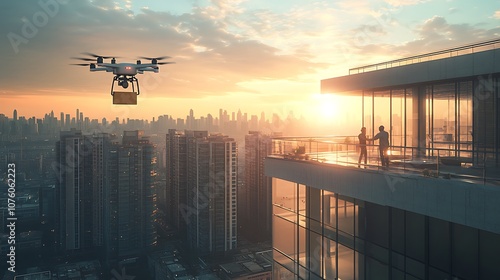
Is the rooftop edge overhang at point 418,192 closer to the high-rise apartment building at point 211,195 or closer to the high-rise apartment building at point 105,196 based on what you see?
the high-rise apartment building at point 211,195

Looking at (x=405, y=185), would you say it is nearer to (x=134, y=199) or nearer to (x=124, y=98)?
(x=124, y=98)

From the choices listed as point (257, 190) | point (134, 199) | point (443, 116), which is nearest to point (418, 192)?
point (443, 116)

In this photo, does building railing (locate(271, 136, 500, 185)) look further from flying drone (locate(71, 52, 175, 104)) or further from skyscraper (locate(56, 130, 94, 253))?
skyscraper (locate(56, 130, 94, 253))

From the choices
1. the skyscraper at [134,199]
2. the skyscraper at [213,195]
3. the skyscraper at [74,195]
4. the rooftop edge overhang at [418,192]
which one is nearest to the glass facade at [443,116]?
the rooftop edge overhang at [418,192]

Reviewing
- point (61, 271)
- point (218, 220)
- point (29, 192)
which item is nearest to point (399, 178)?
point (218, 220)

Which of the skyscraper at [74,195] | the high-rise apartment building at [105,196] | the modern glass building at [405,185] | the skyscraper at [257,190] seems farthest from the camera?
the skyscraper at [257,190]

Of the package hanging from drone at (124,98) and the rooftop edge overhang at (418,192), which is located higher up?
the package hanging from drone at (124,98)

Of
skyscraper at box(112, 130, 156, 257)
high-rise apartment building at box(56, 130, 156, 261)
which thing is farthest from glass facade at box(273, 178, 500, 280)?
high-rise apartment building at box(56, 130, 156, 261)
